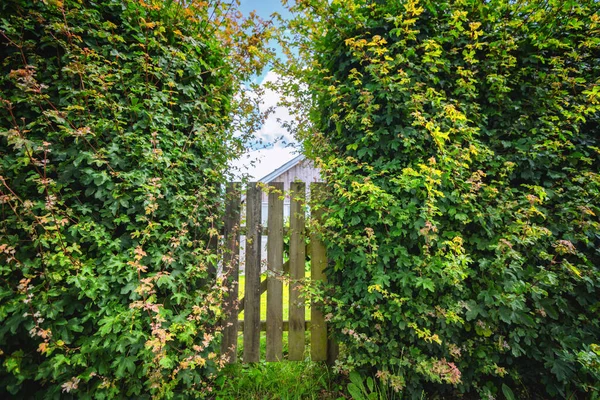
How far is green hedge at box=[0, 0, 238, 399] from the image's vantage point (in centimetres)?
156

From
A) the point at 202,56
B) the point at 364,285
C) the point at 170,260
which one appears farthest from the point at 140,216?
the point at 364,285

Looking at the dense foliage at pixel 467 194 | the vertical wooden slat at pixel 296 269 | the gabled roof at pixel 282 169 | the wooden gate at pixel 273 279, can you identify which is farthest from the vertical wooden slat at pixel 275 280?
the gabled roof at pixel 282 169

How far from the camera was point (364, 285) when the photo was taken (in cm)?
200

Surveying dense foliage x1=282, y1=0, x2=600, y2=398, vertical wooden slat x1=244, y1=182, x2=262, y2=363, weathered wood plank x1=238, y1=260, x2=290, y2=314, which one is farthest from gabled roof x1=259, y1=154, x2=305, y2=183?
dense foliage x1=282, y1=0, x2=600, y2=398

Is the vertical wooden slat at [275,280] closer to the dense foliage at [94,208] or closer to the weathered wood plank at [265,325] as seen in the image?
the weathered wood plank at [265,325]

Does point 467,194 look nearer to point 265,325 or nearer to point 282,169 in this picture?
point 265,325

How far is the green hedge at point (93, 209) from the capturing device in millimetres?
1564

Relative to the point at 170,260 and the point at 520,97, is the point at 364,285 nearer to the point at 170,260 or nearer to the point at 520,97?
the point at 170,260

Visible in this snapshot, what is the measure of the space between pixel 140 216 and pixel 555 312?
10.4 feet

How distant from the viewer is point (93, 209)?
1.77m

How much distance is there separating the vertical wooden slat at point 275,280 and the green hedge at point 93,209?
2.25 ft

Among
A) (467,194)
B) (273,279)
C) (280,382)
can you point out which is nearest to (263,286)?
(273,279)

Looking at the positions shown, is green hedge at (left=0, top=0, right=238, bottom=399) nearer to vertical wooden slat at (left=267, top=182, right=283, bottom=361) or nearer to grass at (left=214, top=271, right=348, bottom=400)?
grass at (left=214, top=271, right=348, bottom=400)

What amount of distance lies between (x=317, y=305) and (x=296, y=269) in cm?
40
